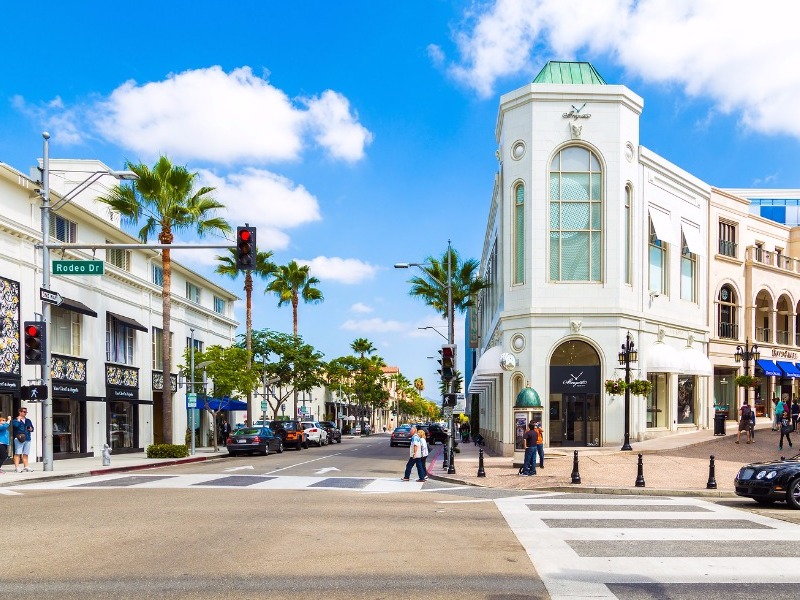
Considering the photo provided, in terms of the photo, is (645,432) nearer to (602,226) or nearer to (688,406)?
(688,406)

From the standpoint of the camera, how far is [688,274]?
41.2m

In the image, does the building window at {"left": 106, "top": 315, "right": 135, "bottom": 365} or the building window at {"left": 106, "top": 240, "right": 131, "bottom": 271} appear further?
the building window at {"left": 106, "top": 240, "right": 131, "bottom": 271}

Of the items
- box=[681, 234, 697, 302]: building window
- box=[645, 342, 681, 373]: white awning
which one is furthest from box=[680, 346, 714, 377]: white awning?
box=[681, 234, 697, 302]: building window

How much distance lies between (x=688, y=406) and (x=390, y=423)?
417 feet

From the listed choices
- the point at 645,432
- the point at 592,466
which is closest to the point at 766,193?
the point at 645,432

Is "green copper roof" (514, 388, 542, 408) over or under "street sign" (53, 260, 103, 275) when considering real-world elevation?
under

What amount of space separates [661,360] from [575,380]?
5.01 m

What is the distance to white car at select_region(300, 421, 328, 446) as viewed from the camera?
48.8m

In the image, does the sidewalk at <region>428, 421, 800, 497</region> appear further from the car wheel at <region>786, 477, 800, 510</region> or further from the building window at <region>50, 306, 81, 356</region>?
the building window at <region>50, 306, 81, 356</region>

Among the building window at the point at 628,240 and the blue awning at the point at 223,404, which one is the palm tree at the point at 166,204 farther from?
the building window at the point at 628,240

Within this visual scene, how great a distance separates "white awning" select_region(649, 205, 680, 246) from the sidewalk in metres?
9.00

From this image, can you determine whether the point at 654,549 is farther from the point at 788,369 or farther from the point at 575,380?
the point at 788,369

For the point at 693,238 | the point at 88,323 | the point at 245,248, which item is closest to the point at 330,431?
the point at 88,323

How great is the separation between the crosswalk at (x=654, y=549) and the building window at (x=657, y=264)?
22.9 m
